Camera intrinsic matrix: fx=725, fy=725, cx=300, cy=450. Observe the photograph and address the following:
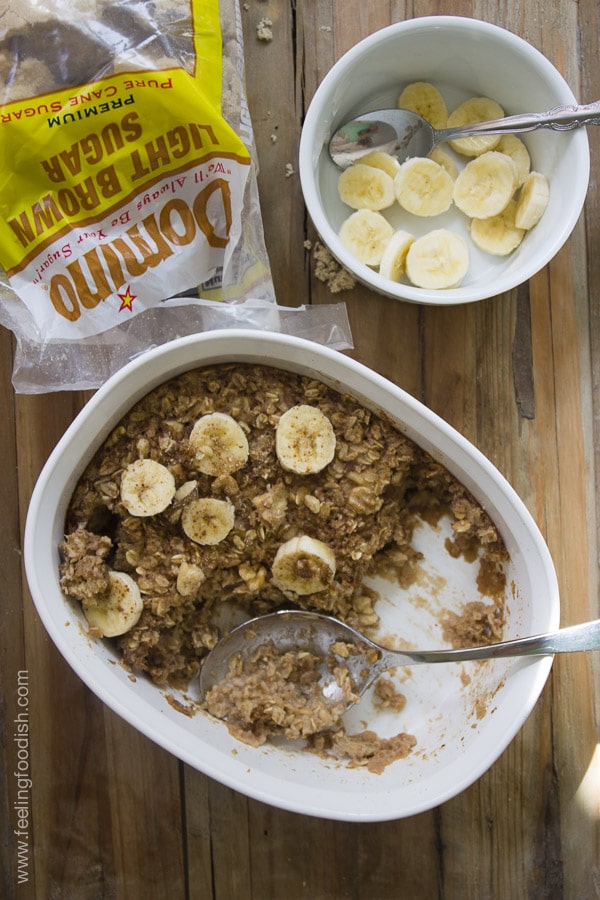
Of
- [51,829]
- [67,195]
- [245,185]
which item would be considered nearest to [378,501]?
[245,185]

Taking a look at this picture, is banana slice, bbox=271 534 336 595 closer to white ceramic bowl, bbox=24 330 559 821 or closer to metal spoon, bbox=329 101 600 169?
white ceramic bowl, bbox=24 330 559 821

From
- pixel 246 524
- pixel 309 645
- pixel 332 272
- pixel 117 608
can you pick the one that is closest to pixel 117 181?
pixel 332 272

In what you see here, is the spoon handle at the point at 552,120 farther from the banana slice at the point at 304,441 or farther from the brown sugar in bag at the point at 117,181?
the banana slice at the point at 304,441

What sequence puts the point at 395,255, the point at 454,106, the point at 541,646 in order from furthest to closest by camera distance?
1. the point at 454,106
2. the point at 395,255
3. the point at 541,646

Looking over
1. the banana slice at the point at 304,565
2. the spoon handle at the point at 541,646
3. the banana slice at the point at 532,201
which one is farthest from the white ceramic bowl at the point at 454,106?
the spoon handle at the point at 541,646

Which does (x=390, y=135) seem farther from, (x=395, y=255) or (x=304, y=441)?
(x=304, y=441)

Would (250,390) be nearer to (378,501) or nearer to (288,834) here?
(378,501)
